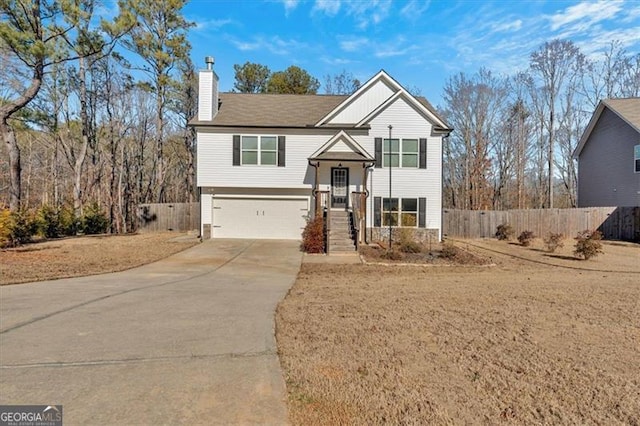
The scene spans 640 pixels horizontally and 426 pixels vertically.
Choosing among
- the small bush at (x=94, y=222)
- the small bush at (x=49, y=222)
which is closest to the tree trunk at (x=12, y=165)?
the small bush at (x=49, y=222)

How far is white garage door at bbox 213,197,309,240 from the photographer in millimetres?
18750

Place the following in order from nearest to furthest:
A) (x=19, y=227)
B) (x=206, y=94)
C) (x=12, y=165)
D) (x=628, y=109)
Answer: (x=19, y=227) < (x=12, y=165) < (x=206, y=94) < (x=628, y=109)

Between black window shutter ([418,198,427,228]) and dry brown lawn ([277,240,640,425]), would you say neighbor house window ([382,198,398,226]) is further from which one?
dry brown lawn ([277,240,640,425])

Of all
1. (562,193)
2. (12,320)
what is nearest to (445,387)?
(12,320)

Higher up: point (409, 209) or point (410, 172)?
point (410, 172)

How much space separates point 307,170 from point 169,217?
10291mm

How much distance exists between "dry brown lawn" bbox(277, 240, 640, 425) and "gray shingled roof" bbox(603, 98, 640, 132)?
17.4 m

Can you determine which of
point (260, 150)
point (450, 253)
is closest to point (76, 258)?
point (260, 150)

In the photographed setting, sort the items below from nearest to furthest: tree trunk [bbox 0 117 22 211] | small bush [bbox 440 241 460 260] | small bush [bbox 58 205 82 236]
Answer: small bush [bbox 440 241 460 260], tree trunk [bbox 0 117 22 211], small bush [bbox 58 205 82 236]

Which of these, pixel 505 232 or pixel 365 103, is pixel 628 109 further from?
pixel 365 103

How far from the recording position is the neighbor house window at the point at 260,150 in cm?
1831

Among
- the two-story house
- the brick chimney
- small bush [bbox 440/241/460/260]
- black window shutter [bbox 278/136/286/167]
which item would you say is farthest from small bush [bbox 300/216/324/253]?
the brick chimney

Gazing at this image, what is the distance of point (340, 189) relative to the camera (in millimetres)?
18234

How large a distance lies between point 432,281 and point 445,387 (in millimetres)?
6220
